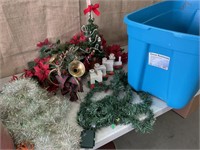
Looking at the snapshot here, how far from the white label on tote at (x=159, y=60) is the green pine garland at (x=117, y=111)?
6.9 inches

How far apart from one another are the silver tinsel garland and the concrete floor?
2.02 ft

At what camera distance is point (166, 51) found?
619 mm

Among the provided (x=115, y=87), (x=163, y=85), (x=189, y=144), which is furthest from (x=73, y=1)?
(x=189, y=144)

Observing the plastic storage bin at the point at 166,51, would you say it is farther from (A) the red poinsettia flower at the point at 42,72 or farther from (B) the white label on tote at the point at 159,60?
(A) the red poinsettia flower at the point at 42,72

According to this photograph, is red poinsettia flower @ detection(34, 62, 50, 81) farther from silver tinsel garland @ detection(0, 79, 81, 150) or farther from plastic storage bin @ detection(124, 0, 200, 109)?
plastic storage bin @ detection(124, 0, 200, 109)

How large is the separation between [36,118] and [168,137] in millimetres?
922

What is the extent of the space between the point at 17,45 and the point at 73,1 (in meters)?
0.37

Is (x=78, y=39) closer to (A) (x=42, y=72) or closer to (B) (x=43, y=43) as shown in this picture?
(B) (x=43, y=43)

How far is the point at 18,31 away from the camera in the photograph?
2.89 ft

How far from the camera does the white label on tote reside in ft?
2.10

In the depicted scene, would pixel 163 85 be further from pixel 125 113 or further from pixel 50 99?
pixel 50 99

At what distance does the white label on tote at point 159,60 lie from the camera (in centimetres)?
64

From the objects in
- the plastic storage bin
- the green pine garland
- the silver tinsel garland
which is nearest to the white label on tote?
the plastic storage bin

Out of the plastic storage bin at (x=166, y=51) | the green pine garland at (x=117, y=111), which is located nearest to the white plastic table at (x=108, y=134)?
the green pine garland at (x=117, y=111)
